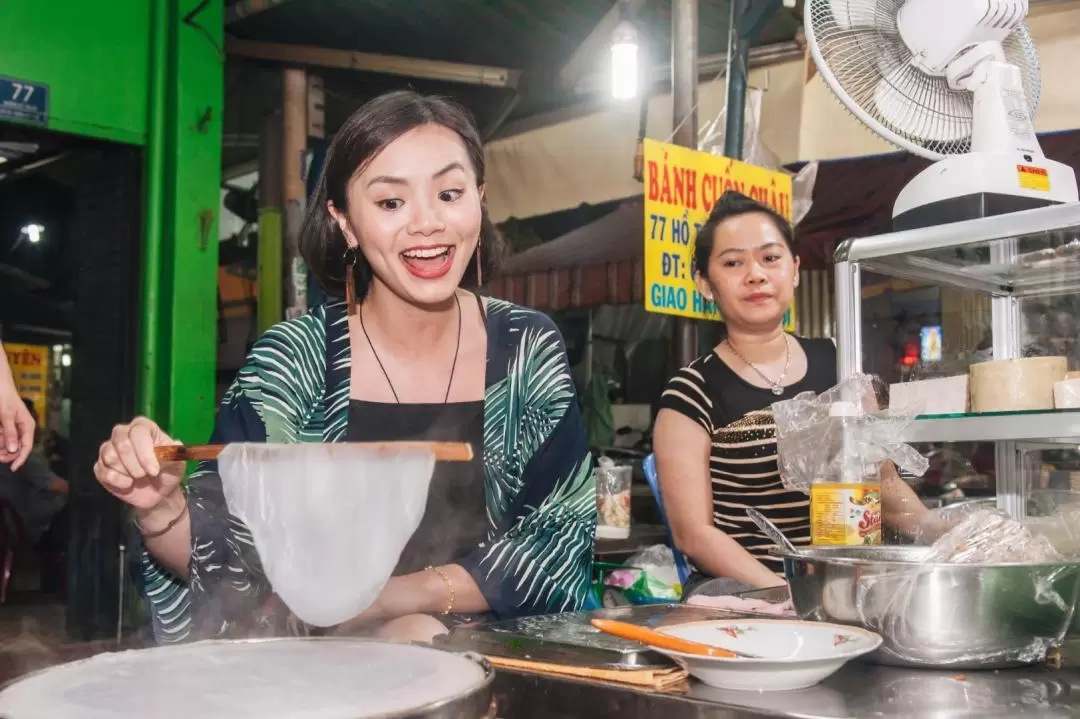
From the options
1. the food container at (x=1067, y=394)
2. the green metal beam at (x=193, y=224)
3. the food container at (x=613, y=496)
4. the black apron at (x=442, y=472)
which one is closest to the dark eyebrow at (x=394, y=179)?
the black apron at (x=442, y=472)

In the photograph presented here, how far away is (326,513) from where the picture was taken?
1.26 m

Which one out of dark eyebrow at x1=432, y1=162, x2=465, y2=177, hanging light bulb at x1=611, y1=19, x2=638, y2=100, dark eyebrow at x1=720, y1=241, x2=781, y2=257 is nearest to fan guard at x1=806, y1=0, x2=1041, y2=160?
dark eyebrow at x1=720, y1=241, x2=781, y2=257

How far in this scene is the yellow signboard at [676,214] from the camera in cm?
314

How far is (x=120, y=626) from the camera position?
4.25m

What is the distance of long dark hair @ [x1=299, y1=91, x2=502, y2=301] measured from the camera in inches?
70.4

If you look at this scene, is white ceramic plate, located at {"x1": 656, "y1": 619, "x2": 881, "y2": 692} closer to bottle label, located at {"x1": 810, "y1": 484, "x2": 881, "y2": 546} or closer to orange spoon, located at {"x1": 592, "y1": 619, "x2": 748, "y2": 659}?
orange spoon, located at {"x1": 592, "y1": 619, "x2": 748, "y2": 659}

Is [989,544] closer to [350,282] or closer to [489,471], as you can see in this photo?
[489,471]

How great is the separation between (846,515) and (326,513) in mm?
789

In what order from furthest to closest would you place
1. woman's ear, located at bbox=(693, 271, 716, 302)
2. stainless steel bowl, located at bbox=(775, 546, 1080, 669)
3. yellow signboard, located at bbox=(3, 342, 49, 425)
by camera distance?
yellow signboard, located at bbox=(3, 342, 49, 425) → woman's ear, located at bbox=(693, 271, 716, 302) → stainless steel bowl, located at bbox=(775, 546, 1080, 669)

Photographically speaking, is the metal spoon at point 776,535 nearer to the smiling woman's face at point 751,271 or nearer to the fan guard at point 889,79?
the fan guard at point 889,79

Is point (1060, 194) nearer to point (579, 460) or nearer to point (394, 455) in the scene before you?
point (579, 460)

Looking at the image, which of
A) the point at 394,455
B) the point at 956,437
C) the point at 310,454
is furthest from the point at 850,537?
the point at 310,454

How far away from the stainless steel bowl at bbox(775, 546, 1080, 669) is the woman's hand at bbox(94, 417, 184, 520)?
3.15 ft

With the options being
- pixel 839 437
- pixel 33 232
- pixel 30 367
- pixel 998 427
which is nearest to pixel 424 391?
pixel 839 437
